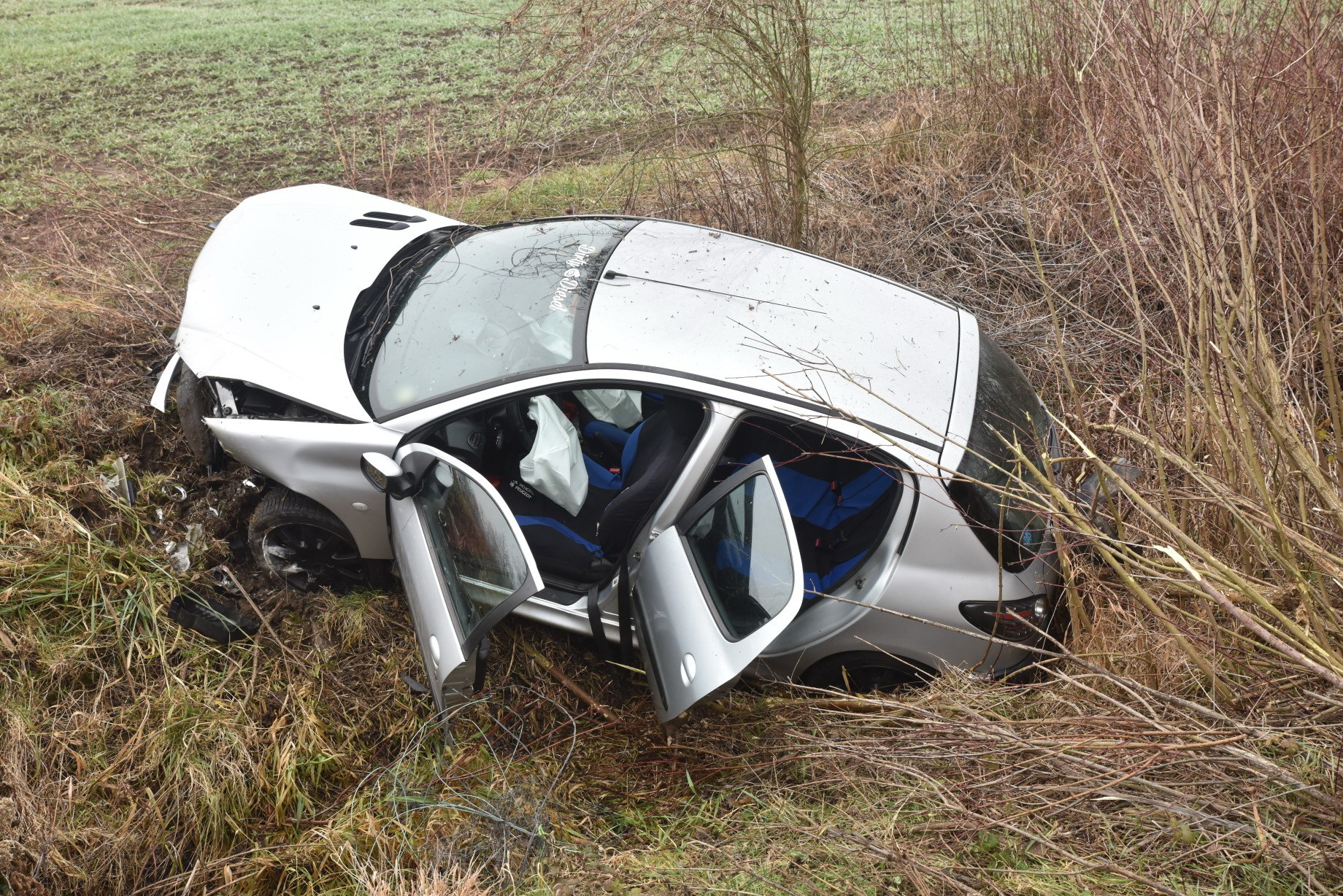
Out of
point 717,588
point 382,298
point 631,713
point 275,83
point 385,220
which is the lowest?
point 631,713

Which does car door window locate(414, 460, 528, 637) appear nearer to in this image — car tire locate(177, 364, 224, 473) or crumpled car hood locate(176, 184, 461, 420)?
crumpled car hood locate(176, 184, 461, 420)

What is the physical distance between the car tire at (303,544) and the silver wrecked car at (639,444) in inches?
0.4

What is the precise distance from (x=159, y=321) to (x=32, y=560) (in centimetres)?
195

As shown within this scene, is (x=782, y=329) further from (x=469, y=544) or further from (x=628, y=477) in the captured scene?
(x=469, y=544)

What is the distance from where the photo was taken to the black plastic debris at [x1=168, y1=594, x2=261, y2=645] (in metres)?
3.52

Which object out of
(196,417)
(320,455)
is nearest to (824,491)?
(320,455)

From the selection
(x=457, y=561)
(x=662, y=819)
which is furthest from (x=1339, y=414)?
(x=457, y=561)

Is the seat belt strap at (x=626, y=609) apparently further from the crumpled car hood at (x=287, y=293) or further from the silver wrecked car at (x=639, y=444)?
the crumpled car hood at (x=287, y=293)

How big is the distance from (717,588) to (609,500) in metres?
0.97

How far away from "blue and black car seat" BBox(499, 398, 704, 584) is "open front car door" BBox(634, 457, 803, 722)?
0.78ft

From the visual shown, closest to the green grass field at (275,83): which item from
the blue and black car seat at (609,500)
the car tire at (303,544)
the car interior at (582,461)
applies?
the car interior at (582,461)

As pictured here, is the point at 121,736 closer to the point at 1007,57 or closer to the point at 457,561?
the point at 457,561

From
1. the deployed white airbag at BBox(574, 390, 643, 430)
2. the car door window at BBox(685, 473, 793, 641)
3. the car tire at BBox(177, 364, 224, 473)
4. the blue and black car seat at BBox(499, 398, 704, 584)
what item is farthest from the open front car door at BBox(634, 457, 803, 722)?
the car tire at BBox(177, 364, 224, 473)

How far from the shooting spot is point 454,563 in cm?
301
